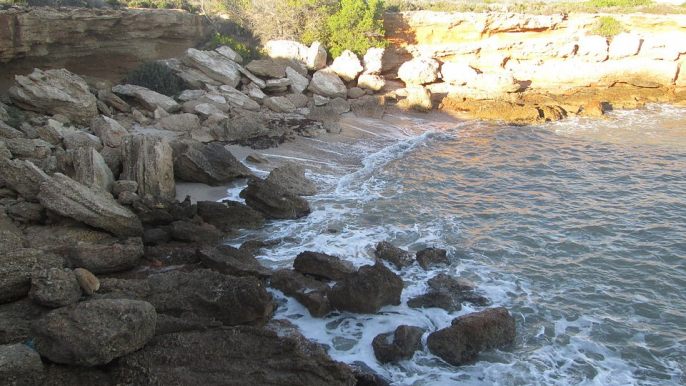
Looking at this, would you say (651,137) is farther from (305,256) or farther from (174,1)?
(174,1)

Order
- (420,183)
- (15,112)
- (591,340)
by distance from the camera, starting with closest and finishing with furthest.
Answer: (591,340), (15,112), (420,183)

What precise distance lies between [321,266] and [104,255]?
11.9ft

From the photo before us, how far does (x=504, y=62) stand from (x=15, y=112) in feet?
69.0

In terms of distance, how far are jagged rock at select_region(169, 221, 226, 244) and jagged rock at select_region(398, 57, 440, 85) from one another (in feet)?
50.9

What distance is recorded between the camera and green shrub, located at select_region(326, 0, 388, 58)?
23594mm

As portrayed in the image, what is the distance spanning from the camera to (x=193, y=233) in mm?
9867

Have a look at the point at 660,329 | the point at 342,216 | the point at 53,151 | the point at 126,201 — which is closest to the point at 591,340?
the point at 660,329

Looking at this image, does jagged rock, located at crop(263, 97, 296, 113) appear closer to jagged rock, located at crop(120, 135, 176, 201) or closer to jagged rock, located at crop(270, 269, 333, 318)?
jagged rock, located at crop(120, 135, 176, 201)

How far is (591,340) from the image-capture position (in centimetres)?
742

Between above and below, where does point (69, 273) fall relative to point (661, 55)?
below

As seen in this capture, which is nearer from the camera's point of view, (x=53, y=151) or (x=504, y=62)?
(x=53, y=151)

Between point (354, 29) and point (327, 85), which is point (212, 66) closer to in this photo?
point (327, 85)

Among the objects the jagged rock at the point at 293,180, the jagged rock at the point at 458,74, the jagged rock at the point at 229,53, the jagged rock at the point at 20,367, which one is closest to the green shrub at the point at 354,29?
the jagged rock at the point at 458,74

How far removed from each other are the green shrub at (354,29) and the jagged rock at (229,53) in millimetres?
4942
